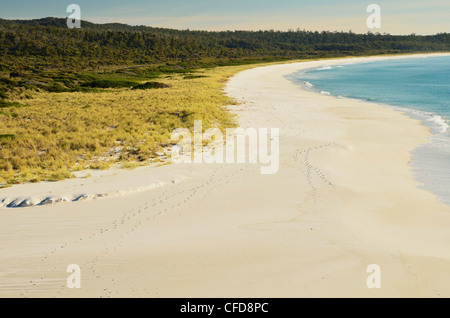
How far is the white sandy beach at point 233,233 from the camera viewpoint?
20.5 feet

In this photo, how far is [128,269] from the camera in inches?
264

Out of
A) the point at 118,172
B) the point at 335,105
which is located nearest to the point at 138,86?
the point at 335,105

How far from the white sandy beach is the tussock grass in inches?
77.5

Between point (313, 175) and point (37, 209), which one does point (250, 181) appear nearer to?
point (313, 175)

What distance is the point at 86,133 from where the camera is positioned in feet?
61.2

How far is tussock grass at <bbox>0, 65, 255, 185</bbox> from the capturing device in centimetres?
1391

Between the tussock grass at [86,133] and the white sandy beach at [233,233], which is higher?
the tussock grass at [86,133]

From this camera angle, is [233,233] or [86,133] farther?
[86,133]

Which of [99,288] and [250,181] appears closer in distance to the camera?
[99,288]

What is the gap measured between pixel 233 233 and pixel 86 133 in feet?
Result: 43.8

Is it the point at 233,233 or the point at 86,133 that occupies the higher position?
the point at 86,133

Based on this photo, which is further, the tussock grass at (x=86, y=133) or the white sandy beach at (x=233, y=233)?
the tussock grass at (x=86, y=133)

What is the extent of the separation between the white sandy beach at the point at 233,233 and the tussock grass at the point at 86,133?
197cm
